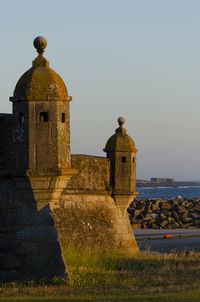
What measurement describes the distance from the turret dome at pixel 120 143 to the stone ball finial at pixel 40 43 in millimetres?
6595

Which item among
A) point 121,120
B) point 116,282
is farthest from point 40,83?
point 121,120

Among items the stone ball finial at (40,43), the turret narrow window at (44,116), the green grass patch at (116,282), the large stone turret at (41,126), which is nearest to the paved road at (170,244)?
the green grass patch at (116,282)

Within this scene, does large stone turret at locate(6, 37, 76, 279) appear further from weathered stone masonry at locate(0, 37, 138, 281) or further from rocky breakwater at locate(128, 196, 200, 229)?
rocky breakwater at locate(128, 196, 200, 229)

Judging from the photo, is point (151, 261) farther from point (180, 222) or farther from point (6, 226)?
point (180, 222)

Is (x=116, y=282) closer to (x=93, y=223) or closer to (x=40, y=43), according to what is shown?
(x=93, y=223)

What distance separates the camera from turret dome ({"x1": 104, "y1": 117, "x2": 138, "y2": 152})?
806 inches

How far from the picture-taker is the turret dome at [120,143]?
2047cm

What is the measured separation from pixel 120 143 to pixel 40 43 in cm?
690

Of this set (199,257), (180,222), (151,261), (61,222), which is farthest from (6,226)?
(180,222)

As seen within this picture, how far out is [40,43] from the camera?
568 inches

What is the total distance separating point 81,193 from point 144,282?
18.4 ft

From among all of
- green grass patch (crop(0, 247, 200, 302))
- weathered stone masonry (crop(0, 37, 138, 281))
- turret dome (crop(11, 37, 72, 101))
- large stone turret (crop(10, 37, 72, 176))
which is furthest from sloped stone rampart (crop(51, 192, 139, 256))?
turret dome (crop(11, 37, 72, 101))

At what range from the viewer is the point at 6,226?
1406 centimetres

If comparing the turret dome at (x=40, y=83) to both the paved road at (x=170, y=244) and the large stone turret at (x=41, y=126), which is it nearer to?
the large stone turret at (x=41, y=126)
